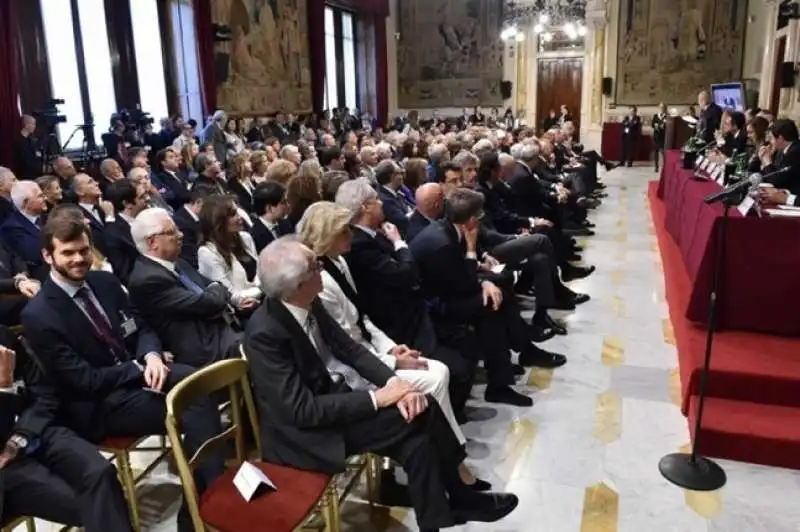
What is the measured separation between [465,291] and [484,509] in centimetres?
129

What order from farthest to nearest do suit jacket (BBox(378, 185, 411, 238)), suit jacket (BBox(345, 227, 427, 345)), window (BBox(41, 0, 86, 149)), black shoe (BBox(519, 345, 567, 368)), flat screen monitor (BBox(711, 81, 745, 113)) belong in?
flat screen monitor (BBox(711, 81, 745, 113))
window (BBox(41, 0, 86, 149))
suit jacket (BBox(378, 185, 411, 238))
black shoe (BBox(519, 345, 567, 368))
suit jacket (BBox(345, 227, 427, 345))

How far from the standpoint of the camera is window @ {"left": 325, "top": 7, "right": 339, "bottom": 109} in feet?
55.3

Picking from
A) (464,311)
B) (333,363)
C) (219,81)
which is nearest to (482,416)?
(464,311)

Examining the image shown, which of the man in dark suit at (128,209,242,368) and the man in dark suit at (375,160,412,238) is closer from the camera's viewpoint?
the man in dark suit at (128,209,242,368)

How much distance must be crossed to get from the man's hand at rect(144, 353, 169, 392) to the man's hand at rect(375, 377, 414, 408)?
97 centimetres

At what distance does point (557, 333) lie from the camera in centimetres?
507

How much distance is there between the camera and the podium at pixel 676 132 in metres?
15.2

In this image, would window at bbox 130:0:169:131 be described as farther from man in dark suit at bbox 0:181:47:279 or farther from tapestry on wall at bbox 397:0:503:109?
tapestry on wall at bbox 397:0:503:109

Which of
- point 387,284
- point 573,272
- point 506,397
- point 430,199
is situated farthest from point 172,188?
point 506,397

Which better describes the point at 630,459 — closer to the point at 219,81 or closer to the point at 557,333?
the point at 557,333

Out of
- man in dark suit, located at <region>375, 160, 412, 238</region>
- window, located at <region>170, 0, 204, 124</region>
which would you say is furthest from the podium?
man in dark suit, located at <region>375, 160, 412, 238</region>

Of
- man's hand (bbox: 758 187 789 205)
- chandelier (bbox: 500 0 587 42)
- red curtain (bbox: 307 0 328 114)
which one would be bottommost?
man's hand (bbox: 758 187 789 205)

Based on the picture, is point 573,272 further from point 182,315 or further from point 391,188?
point 182,315

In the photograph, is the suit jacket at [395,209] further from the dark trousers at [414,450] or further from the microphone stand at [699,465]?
the dark trousers at [414,450]
